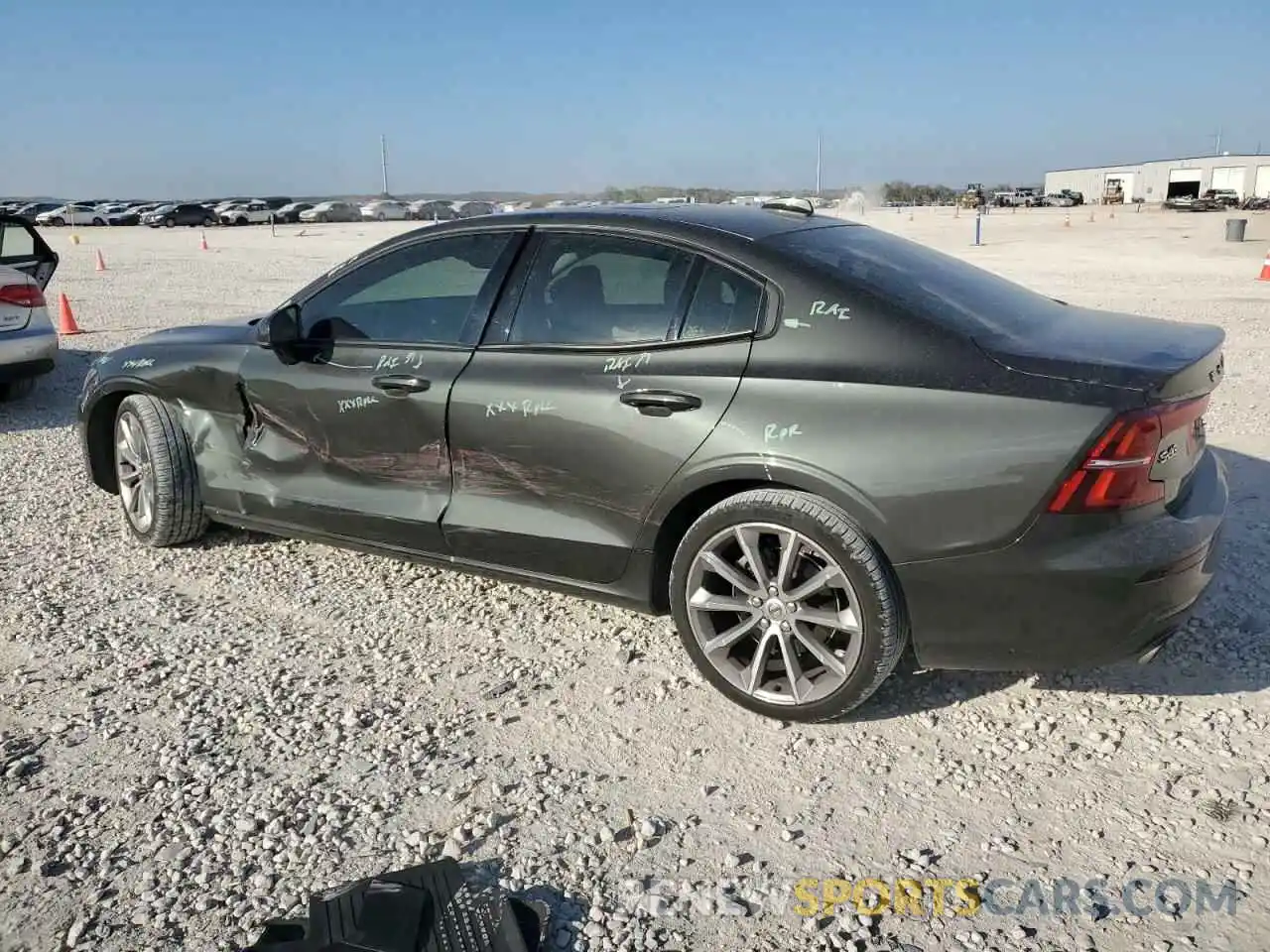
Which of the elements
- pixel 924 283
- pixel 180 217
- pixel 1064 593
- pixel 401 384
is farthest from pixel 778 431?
pixel 180 217

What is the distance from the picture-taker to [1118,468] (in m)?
2.83

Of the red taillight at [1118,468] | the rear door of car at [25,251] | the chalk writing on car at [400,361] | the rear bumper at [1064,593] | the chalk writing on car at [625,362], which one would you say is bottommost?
the rear bumper at [1064,593]

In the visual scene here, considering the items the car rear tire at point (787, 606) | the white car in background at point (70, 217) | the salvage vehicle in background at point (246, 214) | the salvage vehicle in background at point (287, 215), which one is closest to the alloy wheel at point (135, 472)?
the car rear tire at point (787, 606)

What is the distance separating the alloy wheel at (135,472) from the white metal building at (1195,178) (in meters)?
87.2

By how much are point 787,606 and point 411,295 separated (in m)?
2.06

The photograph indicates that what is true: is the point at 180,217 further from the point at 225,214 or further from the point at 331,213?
the point at 331,213

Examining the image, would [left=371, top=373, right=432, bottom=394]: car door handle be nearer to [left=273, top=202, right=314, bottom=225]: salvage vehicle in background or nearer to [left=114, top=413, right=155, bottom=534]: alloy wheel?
[left=114, top=413, right=155, bottom=534]: alloy wheel

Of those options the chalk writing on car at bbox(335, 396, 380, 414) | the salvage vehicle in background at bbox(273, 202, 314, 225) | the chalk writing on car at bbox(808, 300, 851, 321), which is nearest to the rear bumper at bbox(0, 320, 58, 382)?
the chalk writing on car at bbox(335, 396, 380, 414)

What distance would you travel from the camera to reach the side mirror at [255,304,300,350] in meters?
4.33

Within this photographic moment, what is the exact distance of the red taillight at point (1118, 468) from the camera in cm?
281

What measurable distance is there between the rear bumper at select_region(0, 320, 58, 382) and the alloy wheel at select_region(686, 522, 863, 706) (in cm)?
683

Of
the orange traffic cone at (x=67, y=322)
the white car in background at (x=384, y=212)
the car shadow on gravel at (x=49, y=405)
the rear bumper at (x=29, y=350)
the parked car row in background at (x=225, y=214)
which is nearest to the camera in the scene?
the rear bumper at (x=29, y=350)

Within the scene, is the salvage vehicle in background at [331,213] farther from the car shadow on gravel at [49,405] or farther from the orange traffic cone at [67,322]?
the car shadow on gravel at [49,405]

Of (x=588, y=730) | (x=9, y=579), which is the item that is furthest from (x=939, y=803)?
(x=9, y=579)
